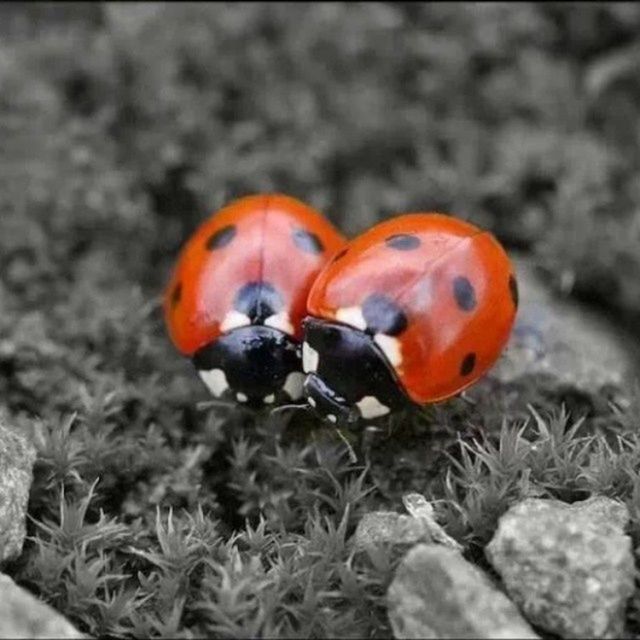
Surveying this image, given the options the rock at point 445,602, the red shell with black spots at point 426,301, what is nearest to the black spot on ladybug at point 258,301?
the red shell with black spots at point 426,301

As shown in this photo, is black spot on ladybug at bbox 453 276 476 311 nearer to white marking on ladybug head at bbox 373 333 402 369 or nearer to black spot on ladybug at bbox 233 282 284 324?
white marking on ladybug head at bbox 373 333 402 369

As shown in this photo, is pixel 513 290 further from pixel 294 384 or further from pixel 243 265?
pixel 243 265

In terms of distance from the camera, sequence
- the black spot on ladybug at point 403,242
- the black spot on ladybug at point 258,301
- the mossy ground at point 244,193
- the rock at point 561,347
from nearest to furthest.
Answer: the mossy ground at point 244,193 → the black spot on ladybug at point 403,242 → the black spot on ladybug at point 258,301 → the rock at point 561,347

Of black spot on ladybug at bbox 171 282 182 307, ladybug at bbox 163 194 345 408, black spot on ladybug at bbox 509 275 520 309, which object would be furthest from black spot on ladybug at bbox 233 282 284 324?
black spot on ladybug at bbox 509 275 520 309

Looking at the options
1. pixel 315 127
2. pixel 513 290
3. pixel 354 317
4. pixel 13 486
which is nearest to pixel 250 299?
pixel 354 317

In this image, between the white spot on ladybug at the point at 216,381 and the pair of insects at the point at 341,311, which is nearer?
the pair of insects at the point at 341,311

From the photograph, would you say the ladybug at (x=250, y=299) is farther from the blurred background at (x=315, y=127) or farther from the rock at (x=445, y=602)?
the rock at (x=445, y=602)
